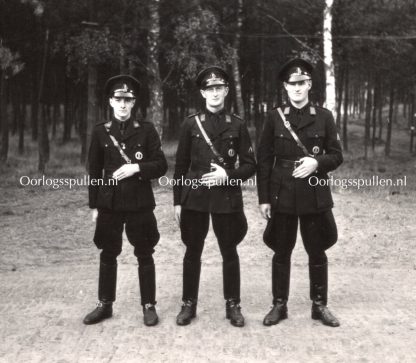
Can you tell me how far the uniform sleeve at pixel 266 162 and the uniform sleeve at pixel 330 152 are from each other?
1.46ft

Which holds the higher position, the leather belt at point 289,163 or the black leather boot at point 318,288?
the leather belt at point 289,163

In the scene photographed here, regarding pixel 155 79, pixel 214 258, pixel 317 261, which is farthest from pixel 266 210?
pixel 155 79

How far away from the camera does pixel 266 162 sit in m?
5.49

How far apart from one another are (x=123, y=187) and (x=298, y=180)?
157 centimetres

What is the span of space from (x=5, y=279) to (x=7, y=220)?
176 inches

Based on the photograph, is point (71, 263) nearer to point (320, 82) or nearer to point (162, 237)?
point (162, 237)

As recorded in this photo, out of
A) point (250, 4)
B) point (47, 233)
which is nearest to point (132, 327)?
point (47, 233)

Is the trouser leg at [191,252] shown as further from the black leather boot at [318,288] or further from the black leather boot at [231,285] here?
the black leather boot at [318,288]

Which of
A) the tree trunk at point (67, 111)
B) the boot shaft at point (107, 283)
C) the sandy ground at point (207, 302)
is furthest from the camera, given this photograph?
the tree trunk at point (67, 111)

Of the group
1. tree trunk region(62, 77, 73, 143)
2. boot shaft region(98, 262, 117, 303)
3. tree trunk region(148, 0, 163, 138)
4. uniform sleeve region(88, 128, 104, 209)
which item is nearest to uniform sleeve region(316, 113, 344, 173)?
uniform sleeve region(88, 128, 104, 209)

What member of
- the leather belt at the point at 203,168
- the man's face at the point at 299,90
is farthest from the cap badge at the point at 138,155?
the man's face at the point at 299,90

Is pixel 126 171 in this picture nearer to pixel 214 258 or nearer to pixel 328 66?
pixel 214 258

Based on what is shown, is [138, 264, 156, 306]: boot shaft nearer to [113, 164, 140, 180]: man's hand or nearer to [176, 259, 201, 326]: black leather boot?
[176, 259, 201, 326]: black leather boot

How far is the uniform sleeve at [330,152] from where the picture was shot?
5.34 meters
